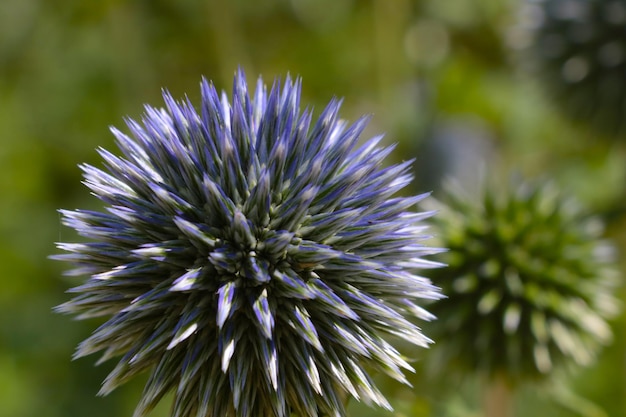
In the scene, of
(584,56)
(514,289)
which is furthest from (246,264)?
(584,56)

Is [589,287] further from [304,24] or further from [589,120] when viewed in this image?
[304,24]

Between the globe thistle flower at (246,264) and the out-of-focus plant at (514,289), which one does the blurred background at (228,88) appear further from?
the globe thistle flower at (246,264)

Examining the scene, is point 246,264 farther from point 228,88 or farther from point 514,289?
point 228,88

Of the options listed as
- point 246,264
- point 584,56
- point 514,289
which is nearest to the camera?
point 246,264

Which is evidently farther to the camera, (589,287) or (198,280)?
(589,287)

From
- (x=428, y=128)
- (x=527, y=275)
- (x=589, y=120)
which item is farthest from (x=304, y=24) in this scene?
(x=527, y=275)

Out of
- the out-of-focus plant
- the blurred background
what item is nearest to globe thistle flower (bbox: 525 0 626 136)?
the blurred background

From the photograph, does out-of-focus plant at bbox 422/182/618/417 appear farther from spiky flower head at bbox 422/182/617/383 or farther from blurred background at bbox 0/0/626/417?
blurred background at bbox 0/0/626/417
